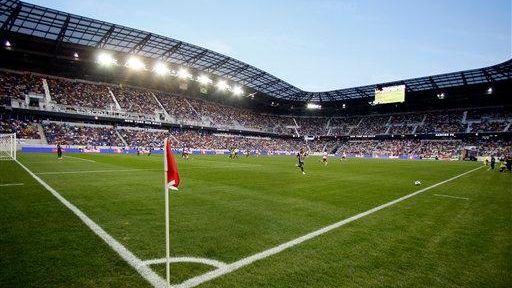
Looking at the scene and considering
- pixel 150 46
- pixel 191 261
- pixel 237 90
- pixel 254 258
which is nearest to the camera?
pixel 191 261

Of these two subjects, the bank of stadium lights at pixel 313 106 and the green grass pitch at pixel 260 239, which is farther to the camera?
the bank of stadium lights at pixel 313 106

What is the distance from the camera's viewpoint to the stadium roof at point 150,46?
38.8 metres

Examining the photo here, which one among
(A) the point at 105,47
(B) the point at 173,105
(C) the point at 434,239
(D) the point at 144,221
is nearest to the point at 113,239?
(D) the point at 144,221

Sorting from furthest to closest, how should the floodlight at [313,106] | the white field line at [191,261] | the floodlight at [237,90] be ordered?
the floodlight at [313,106] → the floodlight at [237,90] → the white field line at [191,261]

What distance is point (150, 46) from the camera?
48688 mm

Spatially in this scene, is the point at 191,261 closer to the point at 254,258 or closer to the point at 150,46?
the point at 254,258

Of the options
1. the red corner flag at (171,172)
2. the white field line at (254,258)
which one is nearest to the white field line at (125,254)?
the white field line at (254,258)

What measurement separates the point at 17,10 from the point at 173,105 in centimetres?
3686

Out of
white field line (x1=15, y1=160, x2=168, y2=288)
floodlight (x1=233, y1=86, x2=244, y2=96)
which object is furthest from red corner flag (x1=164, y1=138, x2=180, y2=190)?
floodlight (x1=233, y1=86, x2=244, y2=96)

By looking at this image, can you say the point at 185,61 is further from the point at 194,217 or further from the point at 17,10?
the point at 194,217

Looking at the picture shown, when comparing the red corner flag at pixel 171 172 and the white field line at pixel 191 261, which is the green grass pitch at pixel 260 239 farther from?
the red corner flag at pixel 171 172

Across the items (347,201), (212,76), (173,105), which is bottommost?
(347,201)

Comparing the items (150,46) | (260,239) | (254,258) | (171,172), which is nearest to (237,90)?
(150,46)

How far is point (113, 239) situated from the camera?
5875mm
